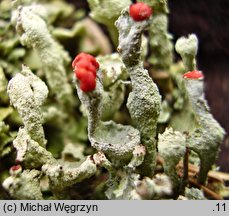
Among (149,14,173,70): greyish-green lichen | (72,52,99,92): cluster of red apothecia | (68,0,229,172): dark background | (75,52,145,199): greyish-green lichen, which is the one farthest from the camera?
(68,0,229,172): dark background

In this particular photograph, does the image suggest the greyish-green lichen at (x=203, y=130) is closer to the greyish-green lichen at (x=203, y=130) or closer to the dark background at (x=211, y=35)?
the greyish-green lichen at (x=203, y=130)

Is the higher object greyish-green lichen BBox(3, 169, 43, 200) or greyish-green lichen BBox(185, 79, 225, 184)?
greyish-green lichen BBox(185, 79, 225, 184)

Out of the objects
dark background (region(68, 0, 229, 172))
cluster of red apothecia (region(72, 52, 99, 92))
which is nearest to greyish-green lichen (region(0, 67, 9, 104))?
cluster of red apothecia (region(72, 52, 99, 92))

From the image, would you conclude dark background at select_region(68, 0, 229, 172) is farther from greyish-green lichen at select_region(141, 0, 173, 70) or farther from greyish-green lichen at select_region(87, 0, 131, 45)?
greyish-green lichen at select_region(87, 0, 131, 45)

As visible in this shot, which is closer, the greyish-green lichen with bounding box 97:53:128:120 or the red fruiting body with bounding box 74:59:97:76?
the red fruiting body with bounding box 74:59:97:76

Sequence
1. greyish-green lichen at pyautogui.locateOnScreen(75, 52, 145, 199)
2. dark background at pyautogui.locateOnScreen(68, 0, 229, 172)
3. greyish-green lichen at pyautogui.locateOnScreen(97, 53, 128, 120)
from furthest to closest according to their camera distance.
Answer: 1. dark background at pyautogui.locateOnScreen(68, 0, 229, 172)
2. greyish-green lichen at pyautogui.locateOnScreen(97, 53, 128, 120)
3. greyish-green lichen at pyautogui.locateOnScreen(75, 52, 145, 199)

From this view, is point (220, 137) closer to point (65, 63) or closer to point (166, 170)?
point (166, 170)

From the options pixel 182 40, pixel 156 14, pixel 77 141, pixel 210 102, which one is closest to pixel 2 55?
pixel 77 141

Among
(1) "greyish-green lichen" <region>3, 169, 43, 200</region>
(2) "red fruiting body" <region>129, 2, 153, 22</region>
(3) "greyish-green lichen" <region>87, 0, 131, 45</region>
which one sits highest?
(3) "greyish-green lichen" <region>87, 0, 131, 45</region>
